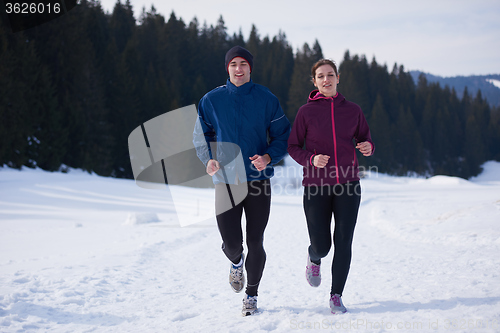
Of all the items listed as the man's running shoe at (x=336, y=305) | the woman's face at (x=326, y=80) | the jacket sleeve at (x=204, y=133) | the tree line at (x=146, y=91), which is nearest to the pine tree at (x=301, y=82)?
the tree line at (x=146, y=91)

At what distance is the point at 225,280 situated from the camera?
4695 mm

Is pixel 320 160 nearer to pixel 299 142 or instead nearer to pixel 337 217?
pixel 299 142

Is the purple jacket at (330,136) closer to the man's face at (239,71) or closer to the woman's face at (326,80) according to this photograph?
the woman's face at (326,80)

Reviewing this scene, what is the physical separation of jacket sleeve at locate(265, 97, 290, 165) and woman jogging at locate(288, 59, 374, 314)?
0.24 ft

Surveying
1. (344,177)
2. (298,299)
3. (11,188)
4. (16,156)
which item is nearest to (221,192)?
(344,177)

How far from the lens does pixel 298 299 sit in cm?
362

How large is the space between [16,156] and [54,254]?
2006 cm

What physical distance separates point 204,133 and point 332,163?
1.13 meters

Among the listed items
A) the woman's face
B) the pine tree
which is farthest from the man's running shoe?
the pine tree

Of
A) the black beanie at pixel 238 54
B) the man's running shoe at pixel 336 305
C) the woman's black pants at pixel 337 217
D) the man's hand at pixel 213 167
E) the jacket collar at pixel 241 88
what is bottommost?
the man's running shoe at pixel 336 305

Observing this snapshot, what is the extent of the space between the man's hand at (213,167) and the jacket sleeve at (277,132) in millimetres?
440

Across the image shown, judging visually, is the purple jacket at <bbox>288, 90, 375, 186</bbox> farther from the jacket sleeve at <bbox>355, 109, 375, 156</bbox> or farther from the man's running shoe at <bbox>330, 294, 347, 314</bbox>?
the man's running shoe at <bbox>330, 294, 347, 314</bbox>

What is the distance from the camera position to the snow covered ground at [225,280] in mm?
2949

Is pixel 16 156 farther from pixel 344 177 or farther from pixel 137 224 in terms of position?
pixel 344 177
